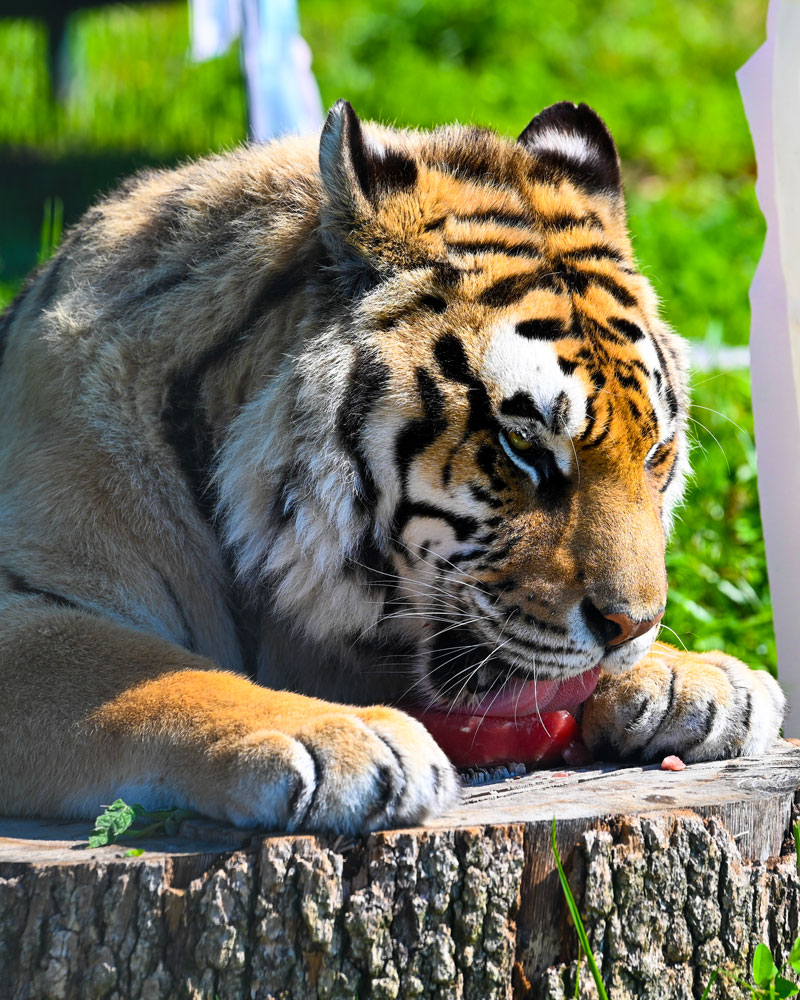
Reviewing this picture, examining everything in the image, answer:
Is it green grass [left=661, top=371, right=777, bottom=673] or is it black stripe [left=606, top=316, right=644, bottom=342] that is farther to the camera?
green grass [left=661, top=371, right=777, bottom=673]

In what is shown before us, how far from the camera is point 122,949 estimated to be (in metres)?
1.95

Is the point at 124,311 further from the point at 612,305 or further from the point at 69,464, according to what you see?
the point at 612,305

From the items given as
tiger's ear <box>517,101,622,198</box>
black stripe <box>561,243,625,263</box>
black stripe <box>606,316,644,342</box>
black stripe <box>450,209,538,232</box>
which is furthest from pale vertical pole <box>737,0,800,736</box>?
black stripe <box>450,209,538,232</box>

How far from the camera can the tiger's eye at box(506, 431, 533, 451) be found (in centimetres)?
242

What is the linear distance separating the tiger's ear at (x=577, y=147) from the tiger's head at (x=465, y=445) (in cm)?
32

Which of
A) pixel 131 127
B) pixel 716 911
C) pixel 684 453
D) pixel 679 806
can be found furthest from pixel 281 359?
pixel 131 127

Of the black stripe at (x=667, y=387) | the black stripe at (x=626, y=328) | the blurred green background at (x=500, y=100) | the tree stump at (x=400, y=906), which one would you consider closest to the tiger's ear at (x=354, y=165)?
the black stripe at (x=626, y=328)

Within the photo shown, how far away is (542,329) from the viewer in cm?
248

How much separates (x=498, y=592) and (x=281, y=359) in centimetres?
67

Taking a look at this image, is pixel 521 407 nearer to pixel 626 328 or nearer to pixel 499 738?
pixel 626 328

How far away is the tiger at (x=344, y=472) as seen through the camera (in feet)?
7.77

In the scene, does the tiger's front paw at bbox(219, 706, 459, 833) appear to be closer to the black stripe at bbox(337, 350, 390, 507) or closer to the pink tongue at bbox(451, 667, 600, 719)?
the pink tongue at bbox(451, 667, 600, 719)

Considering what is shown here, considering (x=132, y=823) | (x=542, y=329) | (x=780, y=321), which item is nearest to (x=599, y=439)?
(x=542, y=329)

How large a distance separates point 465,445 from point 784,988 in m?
1.14
